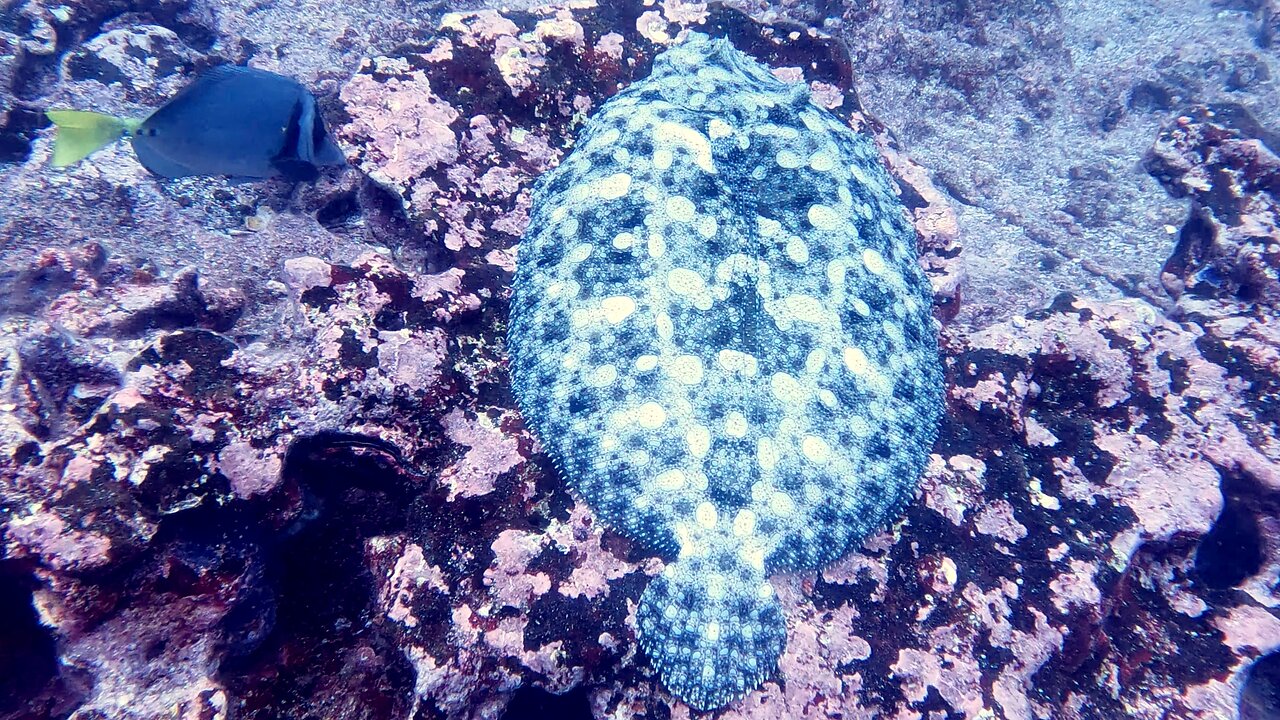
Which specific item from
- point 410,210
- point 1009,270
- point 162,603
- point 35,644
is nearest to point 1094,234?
point 1009,270

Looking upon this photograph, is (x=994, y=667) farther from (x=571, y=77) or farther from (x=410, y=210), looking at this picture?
(x=571, y=77)

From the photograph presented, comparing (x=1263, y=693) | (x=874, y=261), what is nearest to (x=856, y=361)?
(x=874, y=261)

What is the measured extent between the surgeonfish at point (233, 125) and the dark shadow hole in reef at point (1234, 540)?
19.9ft

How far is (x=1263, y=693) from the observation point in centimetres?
372

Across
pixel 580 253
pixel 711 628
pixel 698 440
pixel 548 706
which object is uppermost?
pixel 580 253

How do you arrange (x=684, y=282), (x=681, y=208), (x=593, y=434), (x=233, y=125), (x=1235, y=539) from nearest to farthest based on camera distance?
(x=593, y=434), (x=684, y=282), (x=681, y=208), (x=233, y=125), (x=1235, y=539)

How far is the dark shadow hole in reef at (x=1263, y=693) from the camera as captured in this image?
144 inches

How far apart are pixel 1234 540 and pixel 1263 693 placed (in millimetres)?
954

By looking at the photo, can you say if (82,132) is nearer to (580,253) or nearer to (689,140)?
(580,253)

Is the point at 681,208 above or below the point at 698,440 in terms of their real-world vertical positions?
above

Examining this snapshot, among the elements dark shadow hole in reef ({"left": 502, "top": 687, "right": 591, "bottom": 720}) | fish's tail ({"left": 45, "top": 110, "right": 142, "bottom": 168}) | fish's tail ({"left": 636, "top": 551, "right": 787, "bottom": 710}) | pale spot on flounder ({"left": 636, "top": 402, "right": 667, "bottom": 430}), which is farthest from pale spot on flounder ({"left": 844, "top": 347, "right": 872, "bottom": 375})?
fish's tail ({"left": 45, "top": 110, "right": 142, "bottom": 168})

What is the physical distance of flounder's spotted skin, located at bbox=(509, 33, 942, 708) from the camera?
293 centimetres

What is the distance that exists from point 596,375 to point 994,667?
2.56 meters

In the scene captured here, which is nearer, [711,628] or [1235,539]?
[711,628]
